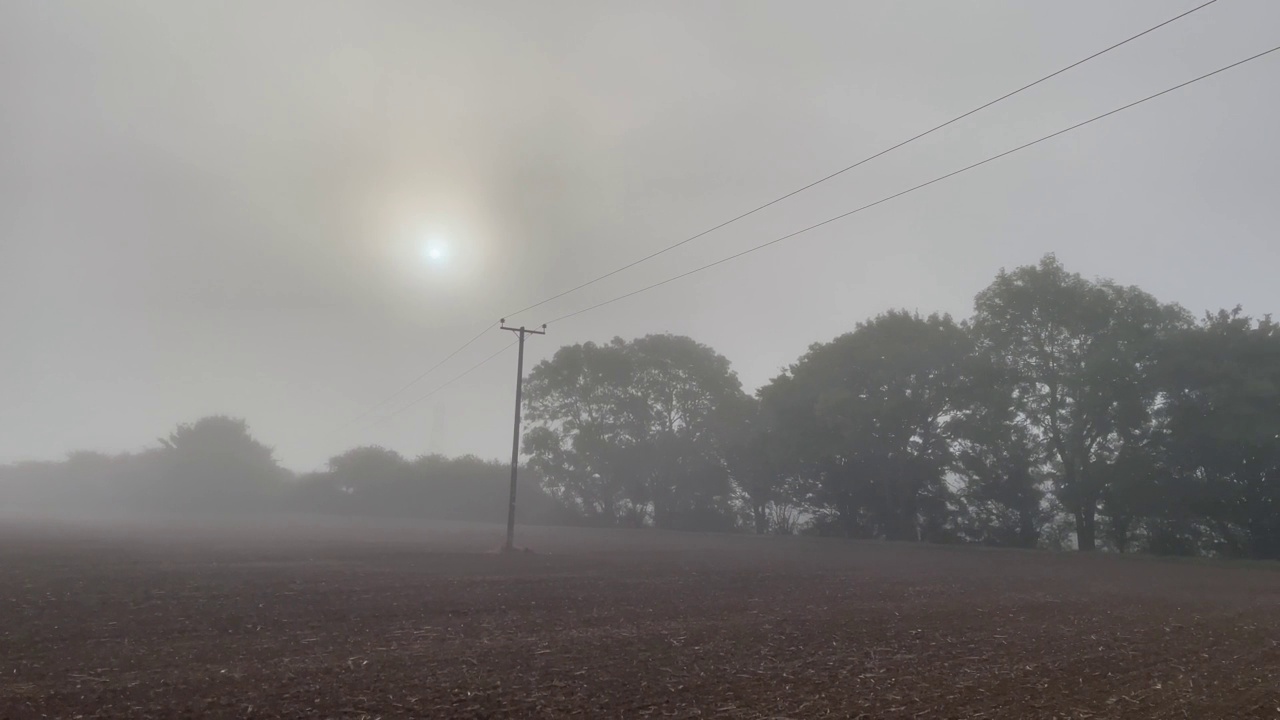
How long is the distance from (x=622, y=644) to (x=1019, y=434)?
34558mm

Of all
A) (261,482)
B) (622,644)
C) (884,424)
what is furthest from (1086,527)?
(261,482)

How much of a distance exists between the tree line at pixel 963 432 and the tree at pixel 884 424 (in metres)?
0.11

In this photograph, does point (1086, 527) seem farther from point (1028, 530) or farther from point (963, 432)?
point (963, 432)

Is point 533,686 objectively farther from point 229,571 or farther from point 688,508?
point 688,508

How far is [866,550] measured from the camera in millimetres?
36781

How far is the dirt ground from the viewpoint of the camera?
803 centimetres

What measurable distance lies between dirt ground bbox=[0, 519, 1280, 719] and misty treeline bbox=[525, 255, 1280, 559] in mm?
12652

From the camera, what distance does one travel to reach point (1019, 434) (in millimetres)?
39812

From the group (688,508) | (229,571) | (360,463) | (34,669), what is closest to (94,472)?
(360,463)

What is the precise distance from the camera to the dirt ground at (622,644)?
26.3ft

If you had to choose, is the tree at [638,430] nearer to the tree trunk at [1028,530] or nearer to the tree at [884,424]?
the tree at [884,424]

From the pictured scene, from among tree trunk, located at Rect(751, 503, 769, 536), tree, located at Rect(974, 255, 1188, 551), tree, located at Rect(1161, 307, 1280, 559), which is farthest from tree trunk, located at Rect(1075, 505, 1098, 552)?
tree trunk, located at Rect(751, 503, 769, 536)

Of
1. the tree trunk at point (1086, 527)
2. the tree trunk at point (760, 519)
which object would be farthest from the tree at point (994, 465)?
the tree trunk at point (760, 519)

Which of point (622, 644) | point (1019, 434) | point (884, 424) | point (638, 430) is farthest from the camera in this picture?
point (638, 430)
